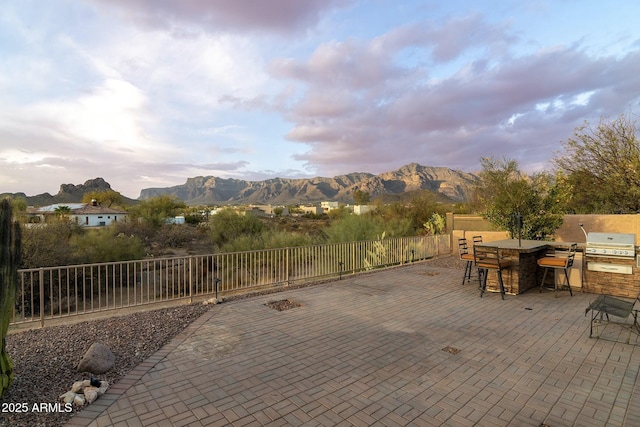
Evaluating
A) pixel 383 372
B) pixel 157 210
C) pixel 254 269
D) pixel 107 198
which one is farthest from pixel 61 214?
pixel 107 198

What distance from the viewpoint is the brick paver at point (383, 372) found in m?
2.98

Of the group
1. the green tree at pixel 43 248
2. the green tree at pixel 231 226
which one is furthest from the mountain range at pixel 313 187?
the green tree at pixel 43 248

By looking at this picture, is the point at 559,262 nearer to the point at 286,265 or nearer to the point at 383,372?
the point at 383,372

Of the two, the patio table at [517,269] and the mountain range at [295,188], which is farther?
the mountain range at [295,188]

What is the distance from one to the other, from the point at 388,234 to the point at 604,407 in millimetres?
12573

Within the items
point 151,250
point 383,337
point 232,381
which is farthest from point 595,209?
point 151,250

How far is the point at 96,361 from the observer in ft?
12.5

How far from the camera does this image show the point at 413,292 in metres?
7.66

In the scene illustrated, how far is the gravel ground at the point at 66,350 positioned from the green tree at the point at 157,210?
30821 millimetres

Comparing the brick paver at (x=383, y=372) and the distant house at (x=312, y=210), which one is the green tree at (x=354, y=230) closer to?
the brick paver at (x=383, y=372)

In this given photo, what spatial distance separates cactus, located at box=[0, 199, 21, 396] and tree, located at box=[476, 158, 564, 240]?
1206 centimetres

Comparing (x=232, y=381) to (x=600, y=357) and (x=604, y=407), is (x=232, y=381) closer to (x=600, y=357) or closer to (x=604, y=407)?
(x=604, y=407)

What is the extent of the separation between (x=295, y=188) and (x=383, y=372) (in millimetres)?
134567

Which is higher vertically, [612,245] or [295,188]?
[295,188]
